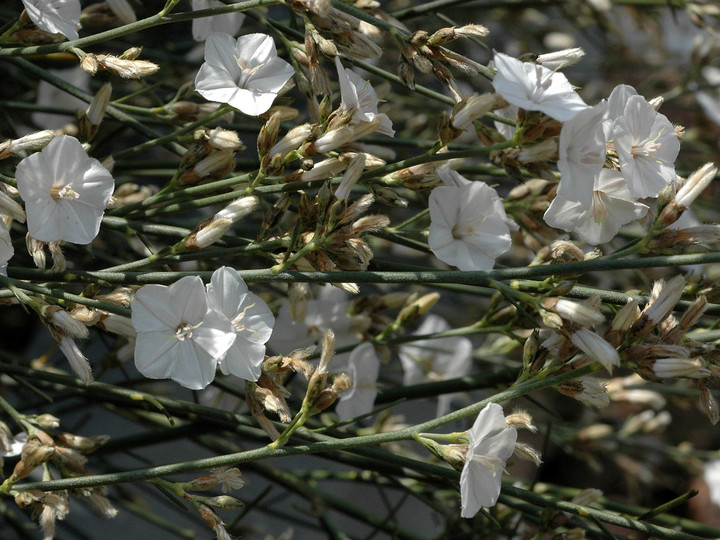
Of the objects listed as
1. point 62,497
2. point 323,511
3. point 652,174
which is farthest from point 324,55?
point 323,511

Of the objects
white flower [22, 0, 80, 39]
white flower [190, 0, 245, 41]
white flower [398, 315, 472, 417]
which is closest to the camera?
white flower [22, 0, 80, 39]

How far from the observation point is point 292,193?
809mm

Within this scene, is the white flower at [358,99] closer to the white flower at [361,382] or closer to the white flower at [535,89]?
the white flower at [535,89]

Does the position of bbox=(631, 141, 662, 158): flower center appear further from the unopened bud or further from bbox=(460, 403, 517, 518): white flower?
the unopened bud

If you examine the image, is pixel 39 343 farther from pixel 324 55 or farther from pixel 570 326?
pixel 570 326

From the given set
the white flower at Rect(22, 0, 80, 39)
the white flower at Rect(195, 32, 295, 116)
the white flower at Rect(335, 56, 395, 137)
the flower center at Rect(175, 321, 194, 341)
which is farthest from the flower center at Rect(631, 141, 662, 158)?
the white flower at Rect(22, 0, 80, 39)

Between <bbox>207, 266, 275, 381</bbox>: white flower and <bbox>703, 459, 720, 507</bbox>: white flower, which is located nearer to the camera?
<bbox>207, 266, 275, 381</bbox>: white flower

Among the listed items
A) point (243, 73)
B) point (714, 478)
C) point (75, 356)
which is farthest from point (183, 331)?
point (714, 478)

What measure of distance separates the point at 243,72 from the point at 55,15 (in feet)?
0.65

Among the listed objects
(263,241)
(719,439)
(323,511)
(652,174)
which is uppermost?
(652,174)

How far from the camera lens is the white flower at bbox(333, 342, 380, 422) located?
1014 millimetres

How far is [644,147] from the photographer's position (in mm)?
760

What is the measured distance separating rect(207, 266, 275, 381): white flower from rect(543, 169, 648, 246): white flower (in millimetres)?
306

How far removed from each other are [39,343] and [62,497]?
117 cm
